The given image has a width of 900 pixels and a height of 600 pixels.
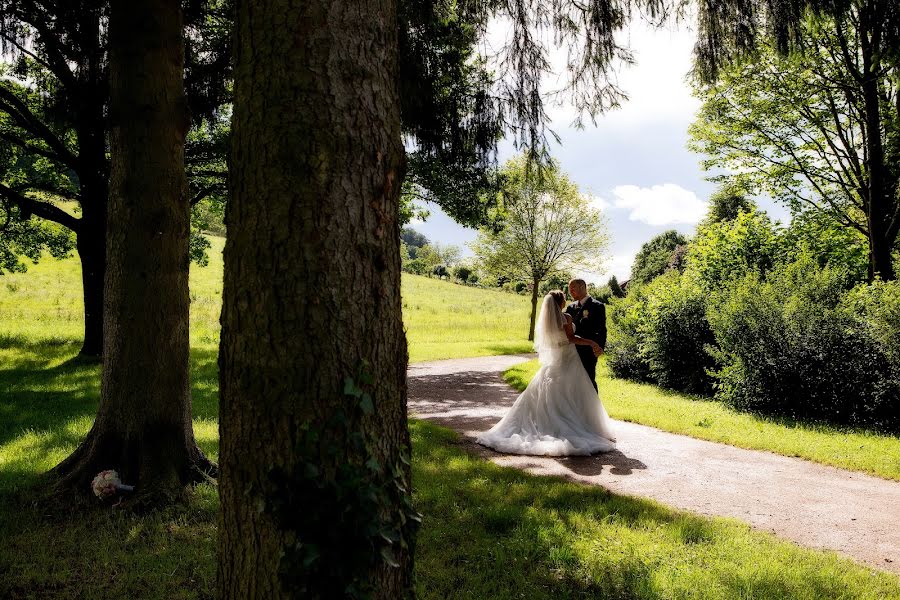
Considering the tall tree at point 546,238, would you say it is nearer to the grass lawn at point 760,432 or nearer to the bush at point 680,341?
the bush at point 680,341

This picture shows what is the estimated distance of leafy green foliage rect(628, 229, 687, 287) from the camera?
173ft

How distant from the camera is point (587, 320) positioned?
319 inches

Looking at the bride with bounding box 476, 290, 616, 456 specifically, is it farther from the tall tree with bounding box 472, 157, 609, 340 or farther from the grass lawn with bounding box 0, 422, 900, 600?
the tall tree with bounding box 472, 157, 609, 340

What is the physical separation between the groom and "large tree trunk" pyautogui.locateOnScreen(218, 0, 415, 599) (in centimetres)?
640

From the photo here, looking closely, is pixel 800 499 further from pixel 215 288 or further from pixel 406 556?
pixel 215 288

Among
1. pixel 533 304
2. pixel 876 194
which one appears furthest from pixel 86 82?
pixel 533 304

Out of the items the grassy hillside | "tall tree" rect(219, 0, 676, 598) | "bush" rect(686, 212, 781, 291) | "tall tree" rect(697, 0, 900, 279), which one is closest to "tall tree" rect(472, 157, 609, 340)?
the grassy hillside

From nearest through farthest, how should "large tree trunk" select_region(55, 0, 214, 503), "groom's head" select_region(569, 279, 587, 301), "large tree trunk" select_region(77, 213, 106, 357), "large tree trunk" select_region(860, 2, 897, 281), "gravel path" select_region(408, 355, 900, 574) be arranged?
1. "gravel path" select_region(408, 355, 900, 574)
2. "large tree trunk" select_region(55, 0, 214, 503)
3. "groom's head" select_region(569, 279, 587, 301)
4. "large tree trunk" select_region(77, 213, 106, 357)
5. "large tree trunk" select_region(860, 2, 897, 281)

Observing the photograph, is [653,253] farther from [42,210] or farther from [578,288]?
[42,210]

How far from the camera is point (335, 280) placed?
1976 millimetres

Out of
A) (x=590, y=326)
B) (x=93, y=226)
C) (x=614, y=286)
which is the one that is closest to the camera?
(x=590, y=326)

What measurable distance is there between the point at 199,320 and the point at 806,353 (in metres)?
21.1

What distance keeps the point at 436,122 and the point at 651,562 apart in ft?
14.6

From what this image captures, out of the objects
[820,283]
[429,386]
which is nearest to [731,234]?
[820,283]
